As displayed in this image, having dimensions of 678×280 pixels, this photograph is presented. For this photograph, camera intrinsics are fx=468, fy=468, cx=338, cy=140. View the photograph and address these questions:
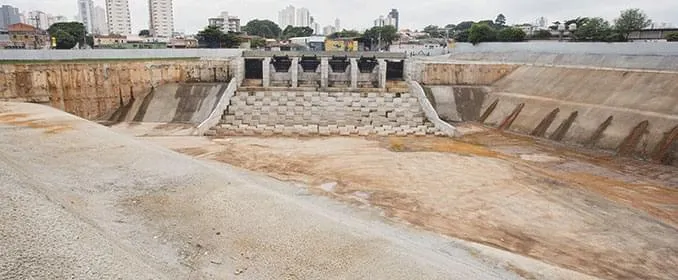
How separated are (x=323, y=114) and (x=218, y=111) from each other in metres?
7.04

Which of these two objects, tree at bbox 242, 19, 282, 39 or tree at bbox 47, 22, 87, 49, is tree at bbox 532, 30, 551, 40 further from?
tree at bbox 242, 19, 282, 39

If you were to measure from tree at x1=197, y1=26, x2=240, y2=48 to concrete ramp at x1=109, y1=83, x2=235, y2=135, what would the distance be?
3383 cm

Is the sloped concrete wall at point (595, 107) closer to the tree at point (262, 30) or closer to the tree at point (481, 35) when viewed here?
the tree at point (481, 35)

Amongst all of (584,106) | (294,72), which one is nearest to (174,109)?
(294,72)

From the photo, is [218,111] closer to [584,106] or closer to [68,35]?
[584,106]

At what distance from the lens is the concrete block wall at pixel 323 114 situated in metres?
29.6

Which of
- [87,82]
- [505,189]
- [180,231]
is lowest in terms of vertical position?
[505,189]

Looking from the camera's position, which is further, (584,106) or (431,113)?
(431,113)

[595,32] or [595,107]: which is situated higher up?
[595,32]

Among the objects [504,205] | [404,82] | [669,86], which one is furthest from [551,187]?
[404,82]

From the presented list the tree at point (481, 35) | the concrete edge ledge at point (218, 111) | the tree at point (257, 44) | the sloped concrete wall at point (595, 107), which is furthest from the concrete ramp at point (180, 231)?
the tree at point (257, 44)

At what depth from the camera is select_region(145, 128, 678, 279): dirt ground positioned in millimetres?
13617

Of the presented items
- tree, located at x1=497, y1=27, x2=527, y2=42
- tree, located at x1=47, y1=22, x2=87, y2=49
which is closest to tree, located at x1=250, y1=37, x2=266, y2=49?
tree, located at x1=47, y1=22, x2=87, y2=49

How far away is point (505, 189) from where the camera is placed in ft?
61.2
